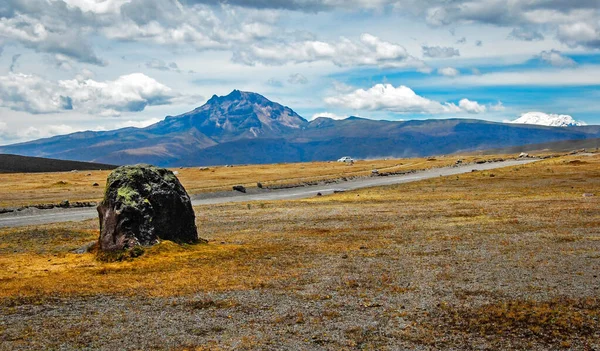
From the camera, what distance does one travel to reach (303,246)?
28781 millimetres

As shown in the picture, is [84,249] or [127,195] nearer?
[127,195]

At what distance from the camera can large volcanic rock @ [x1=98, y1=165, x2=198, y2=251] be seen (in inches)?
1035

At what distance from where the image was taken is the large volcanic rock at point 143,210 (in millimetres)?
26281

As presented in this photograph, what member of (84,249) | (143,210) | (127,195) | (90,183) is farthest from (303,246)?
(90,183)

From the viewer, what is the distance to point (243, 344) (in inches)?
532

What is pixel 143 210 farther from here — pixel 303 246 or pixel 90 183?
pixel 90 183

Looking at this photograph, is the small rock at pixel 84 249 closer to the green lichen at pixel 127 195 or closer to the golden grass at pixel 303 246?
the golden grass at pixel 303 246

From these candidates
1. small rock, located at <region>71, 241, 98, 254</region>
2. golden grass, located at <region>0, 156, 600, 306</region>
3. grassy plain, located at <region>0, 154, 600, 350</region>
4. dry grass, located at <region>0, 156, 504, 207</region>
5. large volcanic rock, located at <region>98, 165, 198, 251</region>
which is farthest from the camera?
dry grass, located at <region>0, 156, 504, 207</region>

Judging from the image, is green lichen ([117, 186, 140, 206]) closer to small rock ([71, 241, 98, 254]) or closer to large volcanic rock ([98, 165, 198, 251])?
large volcanic rock ([98, 165, 198, 251])

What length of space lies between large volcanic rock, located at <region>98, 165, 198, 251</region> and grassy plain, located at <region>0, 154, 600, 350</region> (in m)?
1.14

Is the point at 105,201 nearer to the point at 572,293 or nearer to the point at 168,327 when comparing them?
the point at 168,327

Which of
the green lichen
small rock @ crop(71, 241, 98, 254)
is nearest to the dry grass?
small rock @ crop(71, 241, 98, 254)

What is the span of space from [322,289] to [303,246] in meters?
9.54

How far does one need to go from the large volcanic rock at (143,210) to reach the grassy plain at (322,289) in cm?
114
